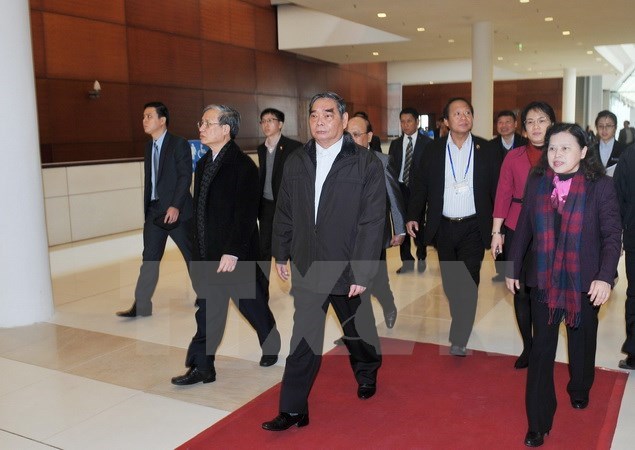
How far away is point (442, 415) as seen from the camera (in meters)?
3.40

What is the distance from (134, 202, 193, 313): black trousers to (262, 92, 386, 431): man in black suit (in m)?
2.26

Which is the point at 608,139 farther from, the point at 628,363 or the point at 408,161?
the point at 628,363

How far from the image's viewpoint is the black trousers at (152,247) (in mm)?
5289

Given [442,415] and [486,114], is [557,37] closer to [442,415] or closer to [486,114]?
[486,114]

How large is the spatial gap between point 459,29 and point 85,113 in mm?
7682

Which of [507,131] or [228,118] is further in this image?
[507,131]

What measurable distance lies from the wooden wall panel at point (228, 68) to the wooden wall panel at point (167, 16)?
55cm

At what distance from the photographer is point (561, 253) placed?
293 cm

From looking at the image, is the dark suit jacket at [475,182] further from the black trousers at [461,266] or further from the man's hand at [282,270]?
the man's hand at [282,270]

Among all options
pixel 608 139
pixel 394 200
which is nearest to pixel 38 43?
pixel 394 200

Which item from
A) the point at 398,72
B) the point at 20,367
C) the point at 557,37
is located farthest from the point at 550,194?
the point at 398,72

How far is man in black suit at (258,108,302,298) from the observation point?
5566 millimetres

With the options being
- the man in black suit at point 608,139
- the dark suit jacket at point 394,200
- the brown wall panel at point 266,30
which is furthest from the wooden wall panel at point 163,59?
the dark suit jacket at point 394,200

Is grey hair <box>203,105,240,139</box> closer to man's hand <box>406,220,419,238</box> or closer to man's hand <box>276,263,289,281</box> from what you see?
man's hand <box>276,263,289,281</box>
